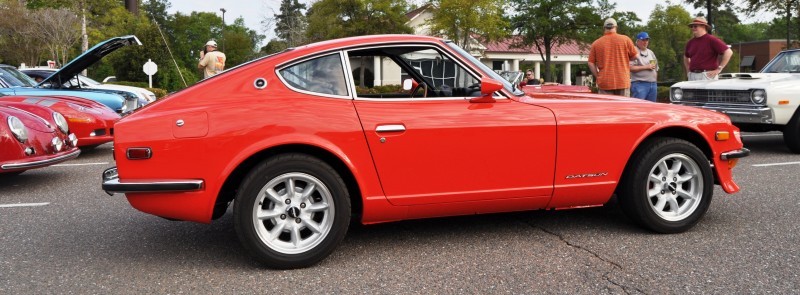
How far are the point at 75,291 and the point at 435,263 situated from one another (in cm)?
193

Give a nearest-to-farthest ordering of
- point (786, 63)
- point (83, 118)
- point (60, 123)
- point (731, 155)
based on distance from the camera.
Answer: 1. point (731, 155)
2. point (60, 123)
3. point (83, 118)
4. point (786, 63)

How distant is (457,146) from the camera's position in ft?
12.3

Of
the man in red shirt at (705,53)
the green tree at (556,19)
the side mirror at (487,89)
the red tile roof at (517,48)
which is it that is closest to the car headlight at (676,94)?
the man in red shirt at (705,53)

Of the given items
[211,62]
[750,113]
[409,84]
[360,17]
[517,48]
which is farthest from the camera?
[517,48]

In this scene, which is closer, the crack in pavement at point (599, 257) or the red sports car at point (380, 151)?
the crack in pavement at point (599, 257)

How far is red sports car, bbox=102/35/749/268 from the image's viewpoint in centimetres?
348

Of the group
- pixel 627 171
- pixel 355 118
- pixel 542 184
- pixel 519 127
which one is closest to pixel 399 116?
pixel 355 118

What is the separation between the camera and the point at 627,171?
4.14m

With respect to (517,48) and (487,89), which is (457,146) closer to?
(487,89)

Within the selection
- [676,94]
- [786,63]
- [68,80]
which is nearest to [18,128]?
[68,80]

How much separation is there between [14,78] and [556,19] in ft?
120

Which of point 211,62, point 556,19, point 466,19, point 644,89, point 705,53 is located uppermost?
point 556,19

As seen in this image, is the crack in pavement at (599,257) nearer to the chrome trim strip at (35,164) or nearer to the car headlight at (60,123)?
the chrome trim strip at (35,164)

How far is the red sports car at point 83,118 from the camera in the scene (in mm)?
8422
